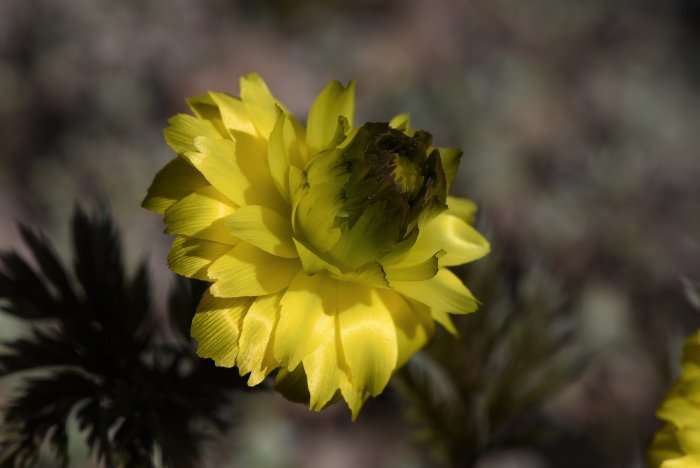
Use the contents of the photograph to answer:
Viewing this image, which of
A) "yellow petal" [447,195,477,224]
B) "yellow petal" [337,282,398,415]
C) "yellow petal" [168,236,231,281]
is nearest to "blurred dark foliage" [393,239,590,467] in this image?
"yellow petal" [447,195,477,224]

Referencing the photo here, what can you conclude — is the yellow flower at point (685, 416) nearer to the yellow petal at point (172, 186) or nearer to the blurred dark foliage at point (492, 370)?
the blurred dark foliage at point (492, 370)

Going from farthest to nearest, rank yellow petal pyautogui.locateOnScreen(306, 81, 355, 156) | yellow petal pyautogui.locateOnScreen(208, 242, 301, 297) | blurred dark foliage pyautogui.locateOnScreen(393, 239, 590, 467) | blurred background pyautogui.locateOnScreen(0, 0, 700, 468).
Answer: blurred background pyautogui.locateOnScreen(0, 0, 700, 468) < blurred dark foliage pyautogui.locateOnScreen(393, 239, 590, 467) < yellow petal pyautogui.locateOnScreen(306, 81, 355, 156) < yellow petal pyautogui.locateOnScreen(208, 242, 301, 297)

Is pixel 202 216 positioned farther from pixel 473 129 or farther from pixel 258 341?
pixel 473 129

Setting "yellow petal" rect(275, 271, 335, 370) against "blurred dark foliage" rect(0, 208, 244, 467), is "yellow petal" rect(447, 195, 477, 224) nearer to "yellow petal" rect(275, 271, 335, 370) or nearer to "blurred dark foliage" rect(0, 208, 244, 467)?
"yellow petal" rect(275, 271, 335, 370)

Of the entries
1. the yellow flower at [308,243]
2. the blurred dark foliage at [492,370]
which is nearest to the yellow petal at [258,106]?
the yellow flower at [308,243]

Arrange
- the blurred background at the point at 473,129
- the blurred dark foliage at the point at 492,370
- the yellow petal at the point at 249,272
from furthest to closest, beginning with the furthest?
1. the blurred background at the point at 473,129
2. the blurred dark foliage at the point at 492,370
3. the yellow petal at the point at 249,272

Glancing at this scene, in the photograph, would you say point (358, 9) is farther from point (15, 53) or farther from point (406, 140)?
point (406, 140)
